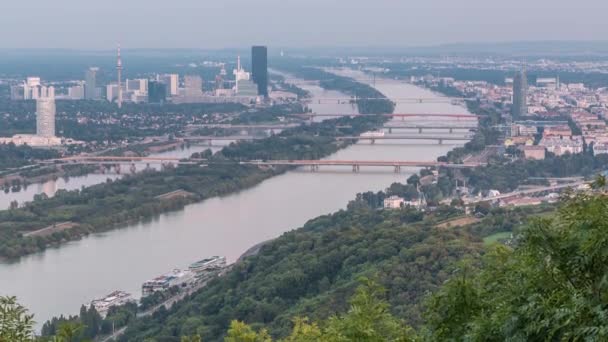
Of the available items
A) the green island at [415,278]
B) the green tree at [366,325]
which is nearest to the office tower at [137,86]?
the green island at [415,278]

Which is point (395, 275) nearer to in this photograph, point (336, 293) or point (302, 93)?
point (336, 293)

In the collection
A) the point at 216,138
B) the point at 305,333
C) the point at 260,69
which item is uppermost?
the point at 305,333

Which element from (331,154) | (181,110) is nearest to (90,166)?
(331,154)

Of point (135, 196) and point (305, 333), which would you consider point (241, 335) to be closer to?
point (305, 333)

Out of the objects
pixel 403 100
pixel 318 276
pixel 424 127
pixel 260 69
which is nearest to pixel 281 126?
pixel 424 127

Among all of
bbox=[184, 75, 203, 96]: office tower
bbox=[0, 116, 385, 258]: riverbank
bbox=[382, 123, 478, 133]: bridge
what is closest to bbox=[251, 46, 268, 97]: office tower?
bbox=[184, 75, 203, 96]: office tower

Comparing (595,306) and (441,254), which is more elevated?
(595,306)

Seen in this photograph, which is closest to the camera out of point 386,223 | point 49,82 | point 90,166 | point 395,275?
point 395,275
